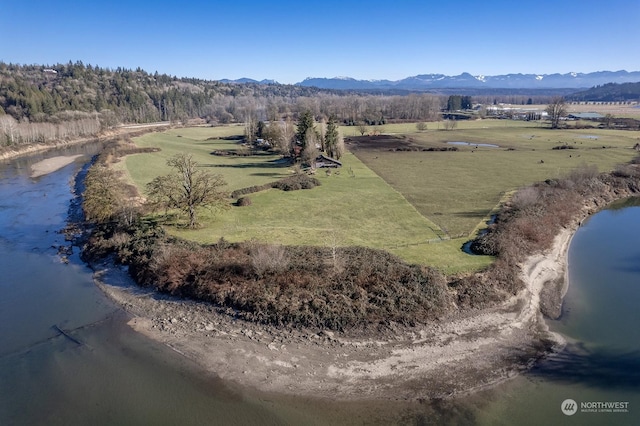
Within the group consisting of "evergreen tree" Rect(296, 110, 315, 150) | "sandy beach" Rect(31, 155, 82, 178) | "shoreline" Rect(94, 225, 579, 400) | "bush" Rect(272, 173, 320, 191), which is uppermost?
"evergreen tree" Rect(296, 110, 315, 150)

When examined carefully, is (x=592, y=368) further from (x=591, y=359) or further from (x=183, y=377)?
(x=183, y=377)

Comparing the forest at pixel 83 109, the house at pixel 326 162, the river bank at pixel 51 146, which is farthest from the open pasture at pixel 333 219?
the forest at pixel 83 109

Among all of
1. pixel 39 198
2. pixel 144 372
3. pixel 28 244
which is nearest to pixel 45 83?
pixel 39 198

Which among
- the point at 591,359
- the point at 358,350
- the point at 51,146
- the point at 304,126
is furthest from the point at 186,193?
the point at 51,146

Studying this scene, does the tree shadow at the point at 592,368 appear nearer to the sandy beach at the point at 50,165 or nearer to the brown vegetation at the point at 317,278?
the brown vegetation at the point at 317,278

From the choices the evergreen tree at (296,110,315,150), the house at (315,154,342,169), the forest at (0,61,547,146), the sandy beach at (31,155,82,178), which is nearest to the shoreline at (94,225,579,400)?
the house at (315,154,342,169)

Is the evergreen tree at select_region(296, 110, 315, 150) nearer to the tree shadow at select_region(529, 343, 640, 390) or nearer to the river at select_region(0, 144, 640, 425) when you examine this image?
the river at select_region(0, 144, 640, 425)

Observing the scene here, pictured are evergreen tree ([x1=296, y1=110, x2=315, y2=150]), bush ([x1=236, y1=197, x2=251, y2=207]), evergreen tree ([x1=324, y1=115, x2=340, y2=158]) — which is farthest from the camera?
evergreen tree ([x1=324, y1=115, x2=340, y2=158])
